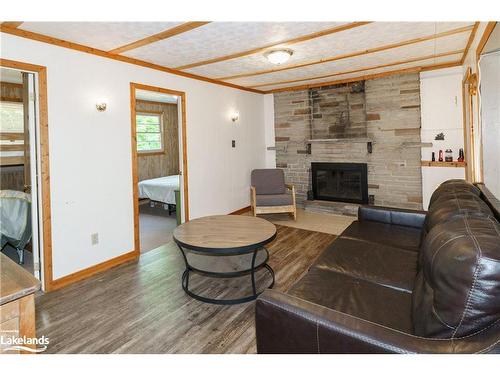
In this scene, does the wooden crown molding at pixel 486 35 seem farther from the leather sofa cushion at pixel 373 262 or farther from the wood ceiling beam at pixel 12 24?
the wood ceiling beam at pixel 12 24

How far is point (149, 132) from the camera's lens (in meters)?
7.64

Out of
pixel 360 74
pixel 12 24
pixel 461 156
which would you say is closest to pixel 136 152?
pixel 12 24

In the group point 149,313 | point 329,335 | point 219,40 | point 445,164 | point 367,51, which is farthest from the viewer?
point 445,164

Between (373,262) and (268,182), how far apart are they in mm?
3648

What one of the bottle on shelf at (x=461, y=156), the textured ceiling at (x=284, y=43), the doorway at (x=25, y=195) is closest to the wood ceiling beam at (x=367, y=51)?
the textured ceiling at (x=284, y=43)

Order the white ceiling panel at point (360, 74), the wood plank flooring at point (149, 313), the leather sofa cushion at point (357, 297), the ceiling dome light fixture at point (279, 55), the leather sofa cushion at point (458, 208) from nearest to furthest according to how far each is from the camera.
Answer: the leather sofa cushion at point (357, 297) < the leather sofa cushion at point (458, 208) < the wood plank flooring at point (149, 313) < the ceiling dome light fixture at point (279, 55) < the white ceiling panel at point (360, 74)

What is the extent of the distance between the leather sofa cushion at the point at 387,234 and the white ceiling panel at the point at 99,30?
2.49 metres

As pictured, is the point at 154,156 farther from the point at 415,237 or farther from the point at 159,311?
the point at 415,237

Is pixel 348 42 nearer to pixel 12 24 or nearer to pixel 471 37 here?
pixel 471 37

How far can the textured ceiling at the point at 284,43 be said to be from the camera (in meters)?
2.84
